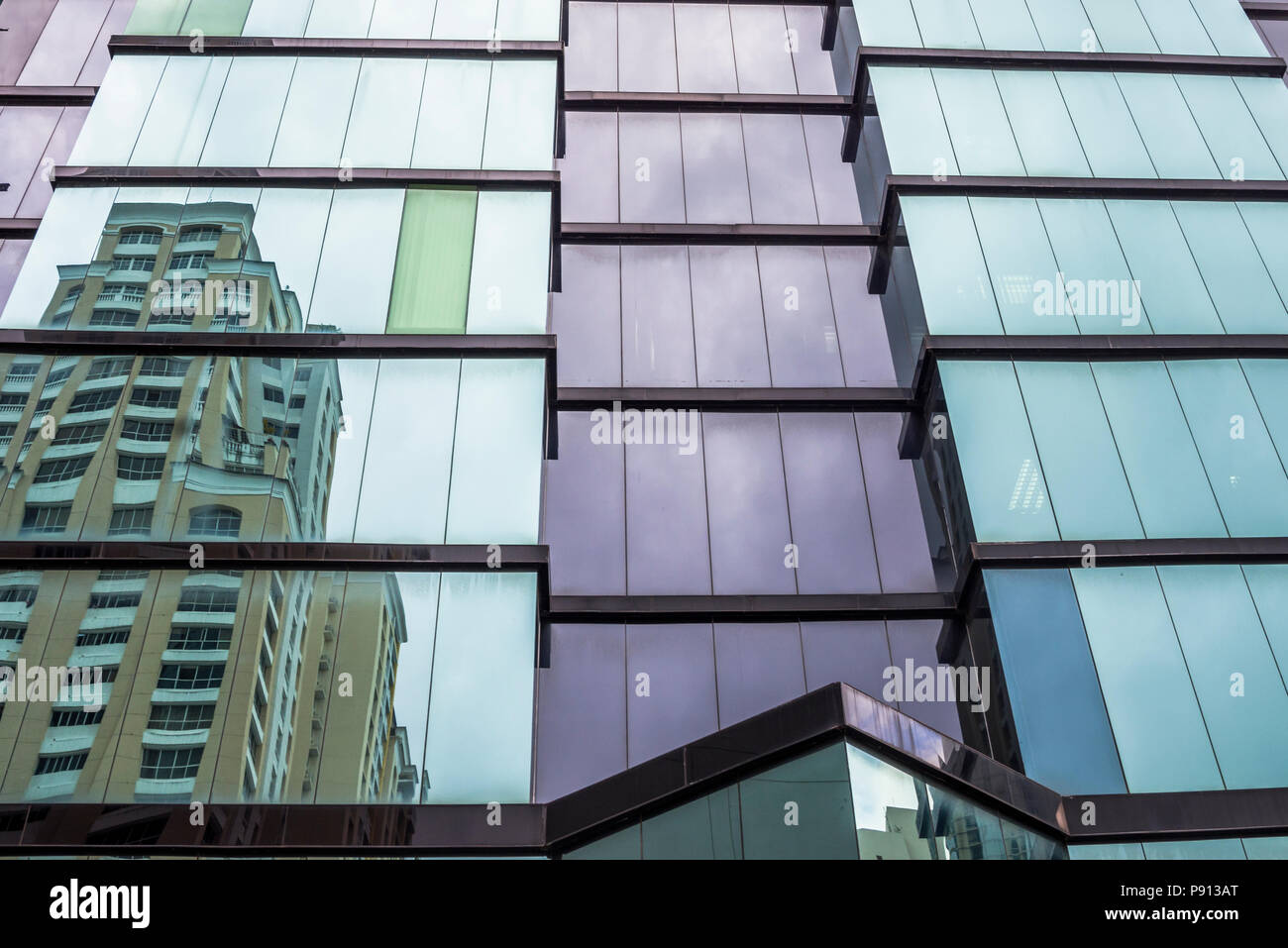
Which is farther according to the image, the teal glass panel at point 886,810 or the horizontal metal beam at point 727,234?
the horizontal metal beam at point 727,234

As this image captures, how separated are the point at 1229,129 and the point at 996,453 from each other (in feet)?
35.0

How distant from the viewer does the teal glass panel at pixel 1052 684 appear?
15.5 m

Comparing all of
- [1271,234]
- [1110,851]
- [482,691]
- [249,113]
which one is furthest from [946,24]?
[482,691]

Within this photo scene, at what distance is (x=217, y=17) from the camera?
2505 cm

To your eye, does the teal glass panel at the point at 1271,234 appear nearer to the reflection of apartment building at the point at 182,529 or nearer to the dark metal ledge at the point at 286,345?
the dark metal ledge at the point at 286,345

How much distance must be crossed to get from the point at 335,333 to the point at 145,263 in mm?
3663

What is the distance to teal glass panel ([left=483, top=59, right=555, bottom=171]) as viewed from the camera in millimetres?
22656

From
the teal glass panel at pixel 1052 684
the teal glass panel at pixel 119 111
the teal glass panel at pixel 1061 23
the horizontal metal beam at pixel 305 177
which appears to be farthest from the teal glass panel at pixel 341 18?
the teal glass panel at pixel 1052 684

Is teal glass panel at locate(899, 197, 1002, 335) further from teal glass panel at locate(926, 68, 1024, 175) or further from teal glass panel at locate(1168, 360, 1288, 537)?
teal glass panel at locate(1168, 360, 1288, 537)

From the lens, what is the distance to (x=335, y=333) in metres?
19.4

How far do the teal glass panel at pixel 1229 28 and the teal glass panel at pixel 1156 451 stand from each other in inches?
405
